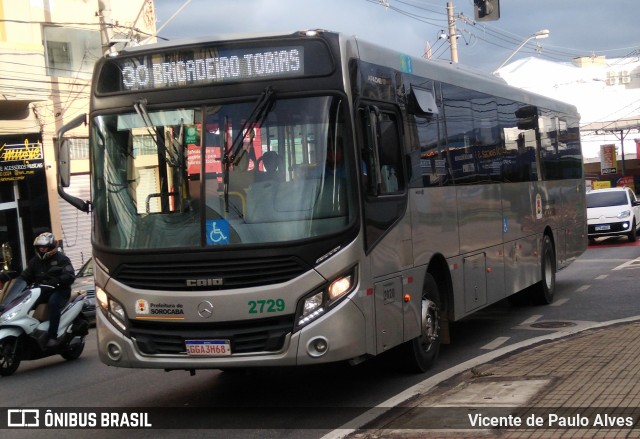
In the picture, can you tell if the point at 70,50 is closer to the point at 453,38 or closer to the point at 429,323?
the point at 453,38

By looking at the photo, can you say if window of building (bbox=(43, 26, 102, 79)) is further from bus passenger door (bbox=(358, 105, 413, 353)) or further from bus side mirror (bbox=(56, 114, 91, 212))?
bus passenger door (bbox=(358, 105, 413, 353))

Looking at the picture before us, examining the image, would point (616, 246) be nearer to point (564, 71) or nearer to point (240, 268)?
point (240, 268)

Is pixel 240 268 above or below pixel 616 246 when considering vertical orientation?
above

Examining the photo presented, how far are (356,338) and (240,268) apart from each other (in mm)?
1145

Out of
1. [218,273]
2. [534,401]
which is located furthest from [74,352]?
[534,401]

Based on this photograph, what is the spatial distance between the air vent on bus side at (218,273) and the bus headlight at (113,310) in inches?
14.7

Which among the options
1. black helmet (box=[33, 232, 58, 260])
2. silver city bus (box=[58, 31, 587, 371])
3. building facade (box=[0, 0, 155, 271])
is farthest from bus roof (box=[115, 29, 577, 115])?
building facade (box=[0, 0, 155, 271])

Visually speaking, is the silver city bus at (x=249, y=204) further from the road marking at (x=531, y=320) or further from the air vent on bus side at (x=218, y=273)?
the road marking at (x=531, y=320)

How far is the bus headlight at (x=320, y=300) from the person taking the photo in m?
7.49

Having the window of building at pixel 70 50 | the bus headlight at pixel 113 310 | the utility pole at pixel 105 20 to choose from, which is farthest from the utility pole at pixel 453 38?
the bus headlight at pixel 113 310

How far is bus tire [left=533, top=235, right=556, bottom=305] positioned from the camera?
15055 millimetres

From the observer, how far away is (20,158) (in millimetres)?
25000

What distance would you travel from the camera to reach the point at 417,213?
365 inches

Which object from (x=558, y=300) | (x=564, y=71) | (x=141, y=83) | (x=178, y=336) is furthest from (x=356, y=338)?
(x=564, y=71)
